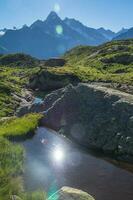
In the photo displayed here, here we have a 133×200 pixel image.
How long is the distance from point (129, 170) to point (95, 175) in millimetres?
7571

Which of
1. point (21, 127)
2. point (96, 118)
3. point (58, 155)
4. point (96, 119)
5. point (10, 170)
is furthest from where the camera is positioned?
point (21, 127)

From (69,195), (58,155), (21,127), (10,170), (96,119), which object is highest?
(96,119)

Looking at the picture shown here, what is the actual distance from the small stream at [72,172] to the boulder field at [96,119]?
14.3 ft

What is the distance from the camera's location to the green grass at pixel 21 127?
7694 cm

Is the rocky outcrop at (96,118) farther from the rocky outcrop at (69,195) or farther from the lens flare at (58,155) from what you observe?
the rocky outcrop at (69,195)

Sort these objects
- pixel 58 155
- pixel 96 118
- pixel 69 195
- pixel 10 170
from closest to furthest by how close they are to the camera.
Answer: pixel 69 195 → pixel 10 170 → pixel 58 155 → pixel 96 118

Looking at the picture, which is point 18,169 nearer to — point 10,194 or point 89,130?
point 10,194

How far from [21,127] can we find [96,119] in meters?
18.2

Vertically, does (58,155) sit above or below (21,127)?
below

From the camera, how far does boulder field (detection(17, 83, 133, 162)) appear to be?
68.1m

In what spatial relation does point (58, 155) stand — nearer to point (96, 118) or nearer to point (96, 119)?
point (96, 119)

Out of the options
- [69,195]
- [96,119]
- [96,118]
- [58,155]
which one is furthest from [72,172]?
[96,118]

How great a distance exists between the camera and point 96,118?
75.6 m

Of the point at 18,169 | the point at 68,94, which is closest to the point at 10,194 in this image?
the point at 18,169
